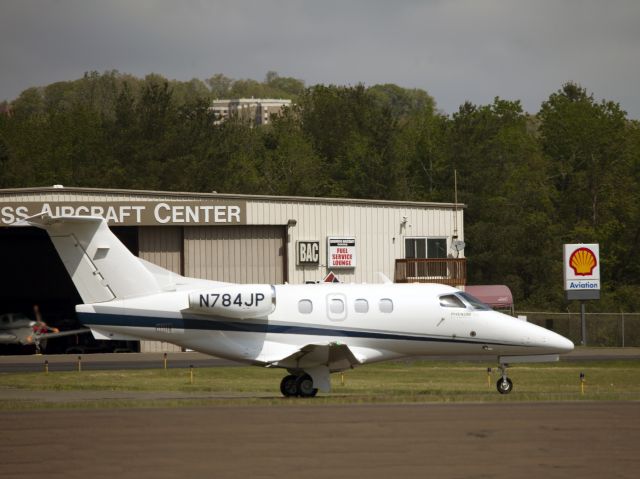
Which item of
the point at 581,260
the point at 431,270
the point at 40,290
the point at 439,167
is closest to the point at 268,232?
the point at 431,270

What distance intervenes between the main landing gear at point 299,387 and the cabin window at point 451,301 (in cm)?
361

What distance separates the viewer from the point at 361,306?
2619cm

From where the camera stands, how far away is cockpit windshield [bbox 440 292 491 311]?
2661 cm

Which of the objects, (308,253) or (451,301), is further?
(308,253)

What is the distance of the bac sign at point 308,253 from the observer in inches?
1977

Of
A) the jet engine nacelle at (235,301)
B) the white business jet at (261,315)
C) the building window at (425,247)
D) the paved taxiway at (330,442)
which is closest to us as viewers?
the paved taxiway at (330,442)

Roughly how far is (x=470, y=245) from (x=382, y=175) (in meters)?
9.77

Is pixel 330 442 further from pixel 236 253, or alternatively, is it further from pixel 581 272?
pixel 581 272

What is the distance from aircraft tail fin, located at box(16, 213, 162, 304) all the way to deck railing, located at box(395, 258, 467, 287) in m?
26.2

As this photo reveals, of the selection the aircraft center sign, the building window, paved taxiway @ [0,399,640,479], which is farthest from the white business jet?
the building window

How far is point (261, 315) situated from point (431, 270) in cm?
2698

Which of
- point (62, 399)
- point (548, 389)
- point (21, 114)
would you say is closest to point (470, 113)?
point (21, 114)

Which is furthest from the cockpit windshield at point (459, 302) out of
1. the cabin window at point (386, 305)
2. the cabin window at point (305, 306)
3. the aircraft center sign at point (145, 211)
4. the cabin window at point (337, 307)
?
the aircraft center sign at point (145, 211)

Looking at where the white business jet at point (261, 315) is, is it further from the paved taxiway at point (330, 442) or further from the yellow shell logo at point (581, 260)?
the yellow shell logo at point (581, 260)
